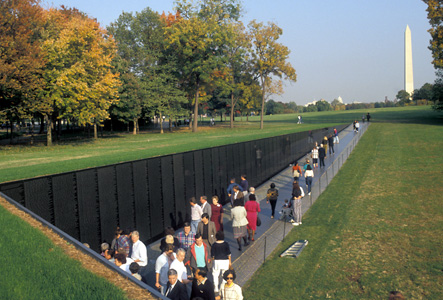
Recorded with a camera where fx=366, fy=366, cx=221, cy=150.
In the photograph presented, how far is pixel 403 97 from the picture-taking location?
151125 mm

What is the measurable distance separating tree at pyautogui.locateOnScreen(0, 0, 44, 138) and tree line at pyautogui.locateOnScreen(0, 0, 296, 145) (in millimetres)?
72

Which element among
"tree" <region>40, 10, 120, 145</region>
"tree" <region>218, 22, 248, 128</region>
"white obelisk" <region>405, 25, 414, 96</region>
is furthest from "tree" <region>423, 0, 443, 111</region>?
"white obelisk" <region>405, 25, 414, 96</region>

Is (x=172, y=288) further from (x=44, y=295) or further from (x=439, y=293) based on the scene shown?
(x=439, y=293)

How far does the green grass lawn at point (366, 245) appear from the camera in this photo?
9.16 meters

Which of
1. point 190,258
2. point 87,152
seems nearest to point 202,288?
point 190,258

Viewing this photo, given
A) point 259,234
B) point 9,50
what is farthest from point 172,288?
point 9,50

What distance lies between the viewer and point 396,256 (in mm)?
11125

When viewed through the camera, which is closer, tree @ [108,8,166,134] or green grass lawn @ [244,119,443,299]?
green grass lawn @ [244,119,443,299]

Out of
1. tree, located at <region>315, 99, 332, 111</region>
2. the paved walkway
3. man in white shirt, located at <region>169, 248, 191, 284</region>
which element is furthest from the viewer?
tree, located at <region>315, 99, 332, 111</region>

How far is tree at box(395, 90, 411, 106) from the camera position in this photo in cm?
14588

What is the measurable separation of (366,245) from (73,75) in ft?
82.4

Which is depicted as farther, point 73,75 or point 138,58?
point 138,58

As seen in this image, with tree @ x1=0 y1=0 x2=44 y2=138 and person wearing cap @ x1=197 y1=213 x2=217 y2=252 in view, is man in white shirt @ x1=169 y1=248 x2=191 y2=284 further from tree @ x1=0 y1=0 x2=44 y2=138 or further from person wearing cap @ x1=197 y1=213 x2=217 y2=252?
tree @ x1=0 y1=0 x2=44 y2=138

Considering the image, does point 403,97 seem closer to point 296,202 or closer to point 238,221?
point 296,202
